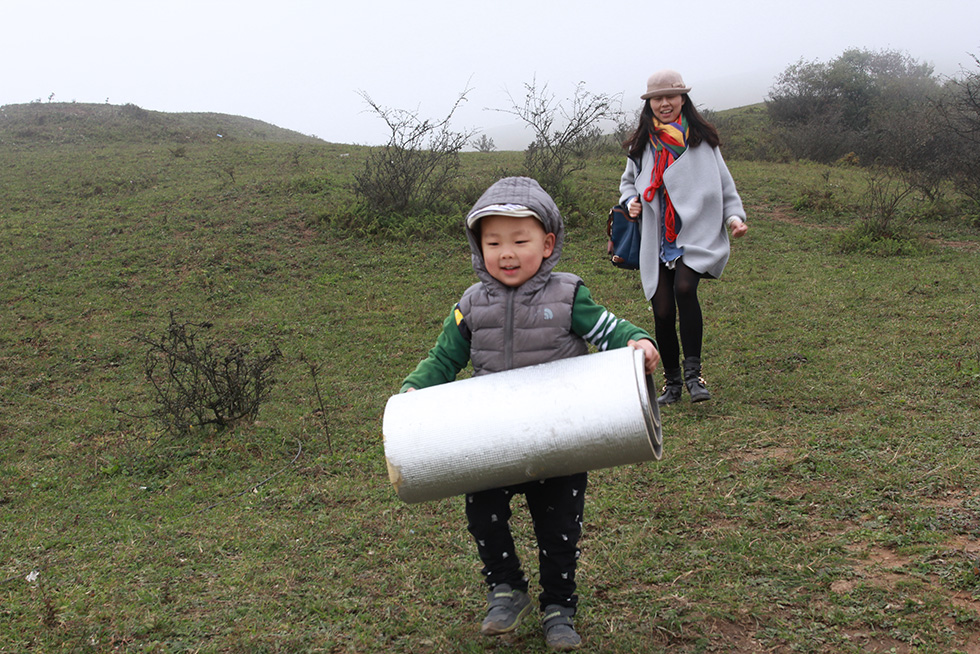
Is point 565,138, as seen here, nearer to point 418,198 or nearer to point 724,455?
point 418,198

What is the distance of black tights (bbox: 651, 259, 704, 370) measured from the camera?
4.63m

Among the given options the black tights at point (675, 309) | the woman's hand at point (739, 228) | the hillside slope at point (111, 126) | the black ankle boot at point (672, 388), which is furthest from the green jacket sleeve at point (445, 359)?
the hillside slope at point (111, 126)

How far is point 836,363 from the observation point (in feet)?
18.0

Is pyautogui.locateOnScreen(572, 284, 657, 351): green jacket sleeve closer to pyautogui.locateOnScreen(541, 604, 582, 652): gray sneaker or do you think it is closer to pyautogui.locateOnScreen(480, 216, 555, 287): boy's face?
pyautogui.locateOnScreen(480, 216, 555, 287): boy's face

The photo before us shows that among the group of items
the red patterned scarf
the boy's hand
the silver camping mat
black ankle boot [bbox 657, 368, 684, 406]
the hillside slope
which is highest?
the hillside slope

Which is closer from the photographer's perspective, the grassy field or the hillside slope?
the grassy field

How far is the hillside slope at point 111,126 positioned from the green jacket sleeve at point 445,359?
768 inches

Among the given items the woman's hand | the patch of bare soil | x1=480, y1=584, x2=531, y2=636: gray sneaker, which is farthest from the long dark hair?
the patch of bare soil

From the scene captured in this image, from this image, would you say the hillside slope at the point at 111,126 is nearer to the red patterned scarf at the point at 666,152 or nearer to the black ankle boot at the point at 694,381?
the red patterned scarf at the point at 666,152

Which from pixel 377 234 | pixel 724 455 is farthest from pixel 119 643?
pixel 377 234

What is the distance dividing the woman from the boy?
2.28 meters

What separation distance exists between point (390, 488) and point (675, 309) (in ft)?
6.63

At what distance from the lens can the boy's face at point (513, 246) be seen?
95.9 inches

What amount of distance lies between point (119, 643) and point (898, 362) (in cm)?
492
